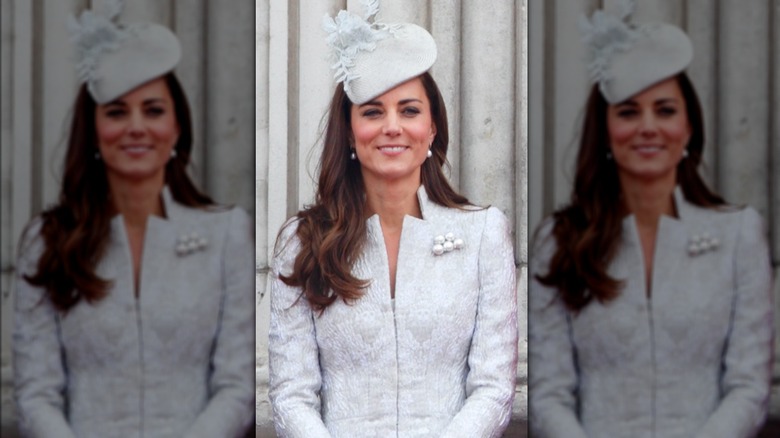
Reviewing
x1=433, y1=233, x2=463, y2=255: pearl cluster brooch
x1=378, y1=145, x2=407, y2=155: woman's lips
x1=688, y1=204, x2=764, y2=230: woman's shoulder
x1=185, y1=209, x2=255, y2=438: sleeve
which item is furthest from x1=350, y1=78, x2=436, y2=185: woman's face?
x1=688, y1=204, x2=764, y2=230: woman's shoulder

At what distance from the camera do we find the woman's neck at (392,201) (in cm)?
339

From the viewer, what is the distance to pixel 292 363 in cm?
330

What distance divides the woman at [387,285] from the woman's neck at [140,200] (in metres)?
0.47

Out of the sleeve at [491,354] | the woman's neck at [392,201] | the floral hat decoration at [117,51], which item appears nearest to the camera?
the floral hat decoration at [117,51]

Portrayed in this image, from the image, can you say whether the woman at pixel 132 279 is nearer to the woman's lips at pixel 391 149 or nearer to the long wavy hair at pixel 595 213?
the woman's lips at pixel 391 149

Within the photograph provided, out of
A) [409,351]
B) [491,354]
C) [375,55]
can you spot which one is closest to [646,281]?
[491,354]

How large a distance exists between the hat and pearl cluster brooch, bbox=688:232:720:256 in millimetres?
777

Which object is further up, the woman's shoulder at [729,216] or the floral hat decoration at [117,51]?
the floral hat decoration at [117,51]

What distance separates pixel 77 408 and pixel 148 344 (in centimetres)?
22

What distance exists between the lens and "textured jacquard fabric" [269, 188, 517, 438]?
3264 millimetres

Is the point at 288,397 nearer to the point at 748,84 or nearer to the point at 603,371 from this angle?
the point at 603,371

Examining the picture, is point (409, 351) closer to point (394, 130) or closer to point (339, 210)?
point (339, 210)

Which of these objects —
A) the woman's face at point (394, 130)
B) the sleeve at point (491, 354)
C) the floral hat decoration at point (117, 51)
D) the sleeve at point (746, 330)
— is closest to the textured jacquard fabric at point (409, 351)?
the sleeve at point (491, 354)

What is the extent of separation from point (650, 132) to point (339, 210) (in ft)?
2.59
